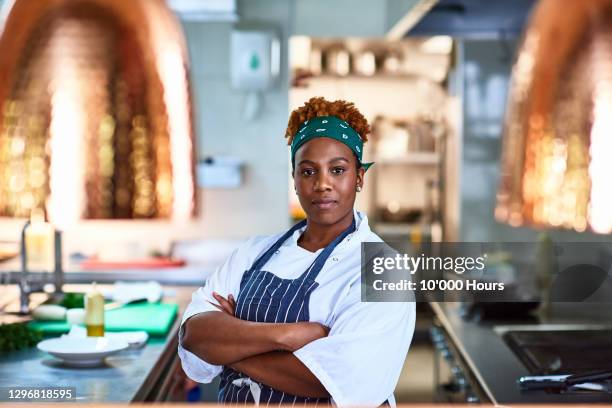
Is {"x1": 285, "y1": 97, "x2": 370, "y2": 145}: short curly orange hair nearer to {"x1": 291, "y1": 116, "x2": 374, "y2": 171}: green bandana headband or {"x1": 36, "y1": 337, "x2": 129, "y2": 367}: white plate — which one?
{"x1": 291, "y1": 116, "x2": 374, "y2": 171}: green bandana headband

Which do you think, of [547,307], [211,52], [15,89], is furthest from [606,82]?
[211,52]

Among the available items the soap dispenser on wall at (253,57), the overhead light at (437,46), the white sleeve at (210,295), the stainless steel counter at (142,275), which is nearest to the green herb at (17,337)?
the white sleeve at (210,295)

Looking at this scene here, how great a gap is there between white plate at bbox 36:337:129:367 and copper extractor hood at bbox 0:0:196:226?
4.05 feet

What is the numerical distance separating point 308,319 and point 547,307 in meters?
1.36

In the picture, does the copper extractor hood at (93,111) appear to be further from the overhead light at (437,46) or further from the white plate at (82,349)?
the overhead light at (437,46)

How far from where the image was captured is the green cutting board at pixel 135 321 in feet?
6.84

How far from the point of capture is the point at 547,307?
101 inches

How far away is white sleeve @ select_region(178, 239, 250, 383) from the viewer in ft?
4.75

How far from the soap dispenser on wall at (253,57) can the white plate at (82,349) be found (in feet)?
7.31

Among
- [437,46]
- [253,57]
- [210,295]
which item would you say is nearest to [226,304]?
[210,295]

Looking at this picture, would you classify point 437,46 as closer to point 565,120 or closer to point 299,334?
point 299,334

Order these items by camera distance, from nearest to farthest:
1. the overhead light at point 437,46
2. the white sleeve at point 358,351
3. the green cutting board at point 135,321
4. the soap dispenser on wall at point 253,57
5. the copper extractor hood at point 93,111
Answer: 1. the copper extractor hood at point 93,111
2. the white sleeve at point 358,351
3. the green cutting board at point 135,321
4. the soap dispenser on wall at point 253,57
5. the overhead light at point 437,46

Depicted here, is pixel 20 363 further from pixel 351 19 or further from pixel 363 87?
pixel 363 87

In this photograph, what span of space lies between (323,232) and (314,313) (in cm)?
13
